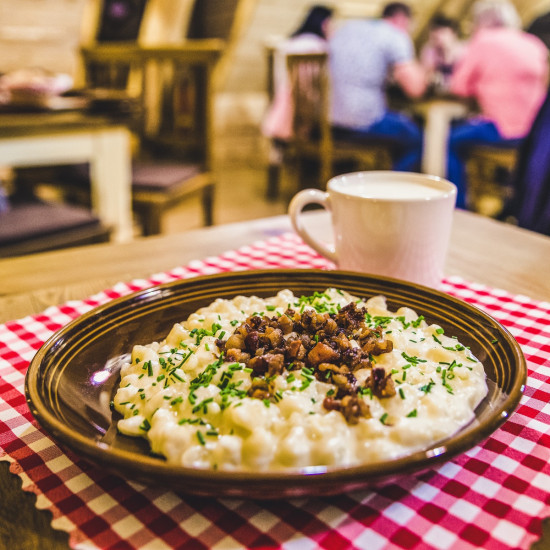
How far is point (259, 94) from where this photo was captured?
659 cm

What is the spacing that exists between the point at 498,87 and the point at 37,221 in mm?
2902

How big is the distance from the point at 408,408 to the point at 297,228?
0.49 meters

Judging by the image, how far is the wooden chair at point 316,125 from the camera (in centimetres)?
375

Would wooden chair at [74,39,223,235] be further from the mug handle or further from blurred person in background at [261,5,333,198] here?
the mug handle

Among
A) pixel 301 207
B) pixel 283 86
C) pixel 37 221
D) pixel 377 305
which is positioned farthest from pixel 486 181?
pixel 377 305

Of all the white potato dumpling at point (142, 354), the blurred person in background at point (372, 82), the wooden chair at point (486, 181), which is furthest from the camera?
the blurred person in background at point (372, 82)

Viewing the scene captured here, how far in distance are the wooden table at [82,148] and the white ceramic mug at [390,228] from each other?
63.6 inches

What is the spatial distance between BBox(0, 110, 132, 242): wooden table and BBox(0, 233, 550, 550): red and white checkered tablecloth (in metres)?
1.95

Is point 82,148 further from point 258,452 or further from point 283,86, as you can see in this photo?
point 283,86

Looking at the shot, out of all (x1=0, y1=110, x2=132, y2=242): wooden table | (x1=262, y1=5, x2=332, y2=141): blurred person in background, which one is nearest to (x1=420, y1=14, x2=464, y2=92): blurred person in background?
(x1=262, y1=5, x2=332, y2=141): blurred person in background

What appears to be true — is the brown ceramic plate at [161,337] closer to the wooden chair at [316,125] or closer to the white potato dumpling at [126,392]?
the white potato dumpling at [126,392]

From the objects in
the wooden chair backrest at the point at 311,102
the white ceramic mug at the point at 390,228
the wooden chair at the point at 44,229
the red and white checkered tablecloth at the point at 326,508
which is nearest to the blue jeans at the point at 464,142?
the wooden chair backrest at the point at 311,102

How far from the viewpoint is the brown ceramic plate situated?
412mm

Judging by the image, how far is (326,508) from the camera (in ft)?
1.59
